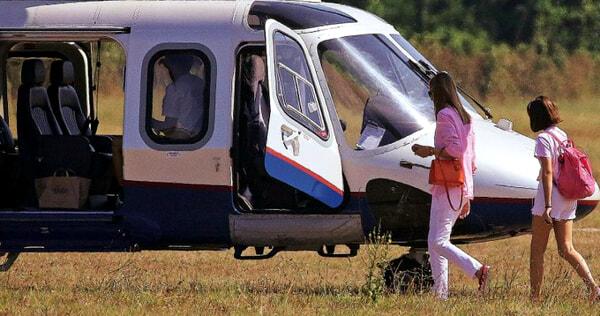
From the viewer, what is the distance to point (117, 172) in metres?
13.1

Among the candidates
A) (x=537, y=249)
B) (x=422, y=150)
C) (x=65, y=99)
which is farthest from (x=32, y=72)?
(x=537, y=249)

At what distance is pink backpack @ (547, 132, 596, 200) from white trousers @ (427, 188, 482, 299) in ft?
2.28

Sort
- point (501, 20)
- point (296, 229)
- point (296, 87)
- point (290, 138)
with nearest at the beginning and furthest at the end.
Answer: point (290, 138)
point (296, 87)
point (296, 229)
point (501, 20)

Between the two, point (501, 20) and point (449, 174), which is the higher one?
point (501, 20)

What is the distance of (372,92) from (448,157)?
1.34m

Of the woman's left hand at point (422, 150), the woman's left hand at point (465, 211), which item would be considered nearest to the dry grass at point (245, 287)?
the woman's left hand at point (465, 211)

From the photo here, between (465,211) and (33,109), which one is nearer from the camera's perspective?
(465,211)

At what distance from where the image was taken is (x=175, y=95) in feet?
41.4

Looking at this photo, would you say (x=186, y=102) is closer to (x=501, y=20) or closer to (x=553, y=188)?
(x=553, y=188)

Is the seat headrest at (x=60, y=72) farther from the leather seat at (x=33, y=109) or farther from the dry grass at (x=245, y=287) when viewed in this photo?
the dry grass at (x=245, y=287)

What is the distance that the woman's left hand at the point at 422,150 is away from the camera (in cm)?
1153

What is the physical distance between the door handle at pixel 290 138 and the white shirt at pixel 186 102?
2.69 feet

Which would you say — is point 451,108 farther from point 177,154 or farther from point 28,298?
point 28,298

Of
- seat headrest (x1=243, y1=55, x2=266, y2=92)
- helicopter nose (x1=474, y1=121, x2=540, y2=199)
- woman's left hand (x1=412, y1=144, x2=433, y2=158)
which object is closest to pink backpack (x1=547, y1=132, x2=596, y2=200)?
helicopter nose (x1=474, y1=121, x2=540, y2=199)
